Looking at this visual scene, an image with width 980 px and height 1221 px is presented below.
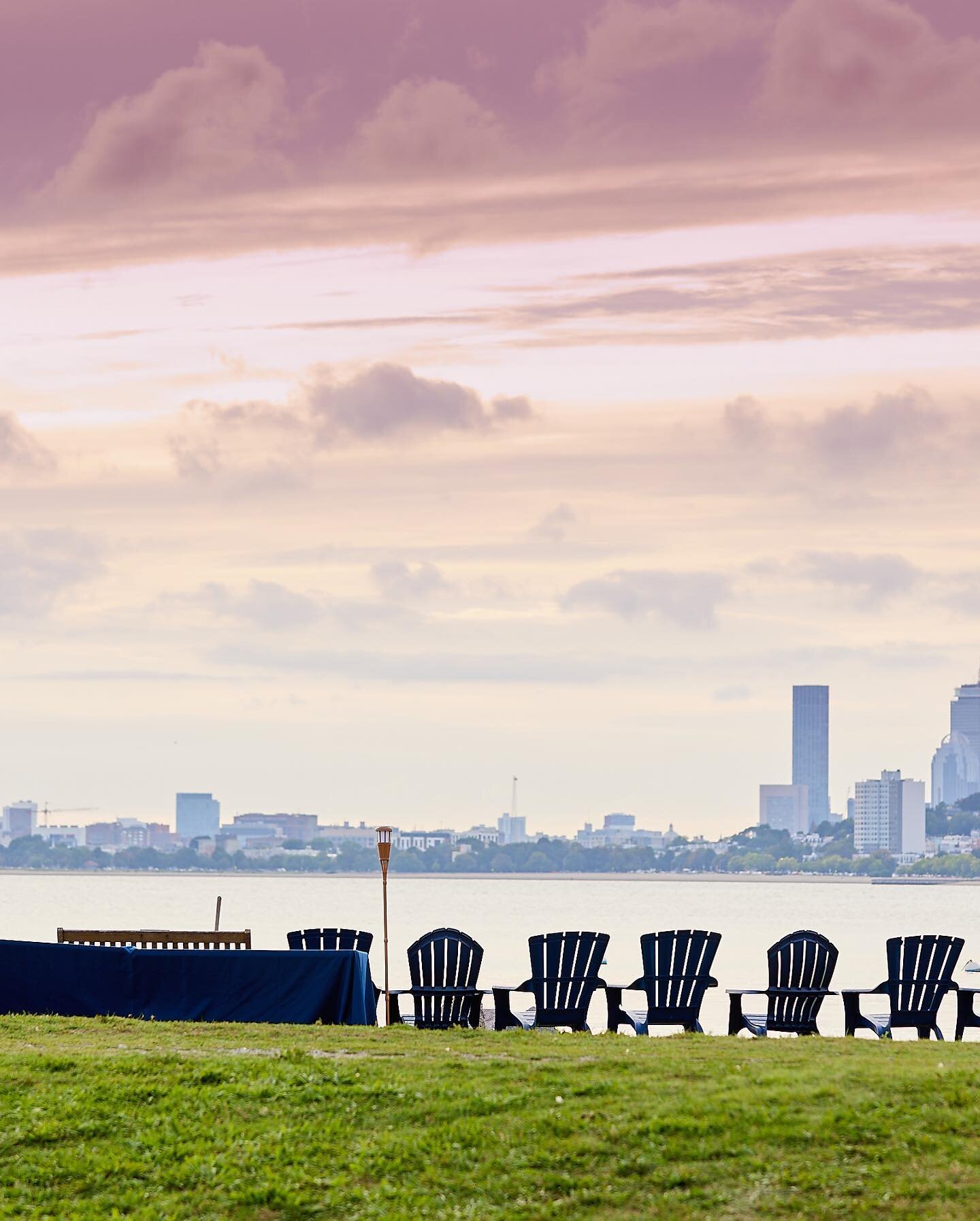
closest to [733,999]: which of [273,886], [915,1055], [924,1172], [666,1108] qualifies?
[915,1055]

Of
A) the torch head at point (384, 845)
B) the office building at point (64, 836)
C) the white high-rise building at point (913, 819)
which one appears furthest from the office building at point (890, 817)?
the torch head at point (384, 845)

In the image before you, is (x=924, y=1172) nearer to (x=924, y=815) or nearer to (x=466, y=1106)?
(x=466, y=1106)

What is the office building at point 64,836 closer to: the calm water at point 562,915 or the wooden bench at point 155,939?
the calm water at point 562,915

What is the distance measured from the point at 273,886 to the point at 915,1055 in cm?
10799

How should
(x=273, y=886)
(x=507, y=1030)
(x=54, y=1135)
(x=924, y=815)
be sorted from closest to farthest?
(x=54, y=1135) < (x=507, y=1030) < (x=273, y=886) < (x=924, y=815)

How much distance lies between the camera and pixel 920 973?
14.0 m

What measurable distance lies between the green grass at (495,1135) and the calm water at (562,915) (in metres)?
14.0

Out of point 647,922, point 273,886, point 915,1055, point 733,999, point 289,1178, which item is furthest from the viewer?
point 273,886

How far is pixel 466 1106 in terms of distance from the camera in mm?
8891

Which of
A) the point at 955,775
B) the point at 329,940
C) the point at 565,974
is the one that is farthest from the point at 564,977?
the point at 955,775

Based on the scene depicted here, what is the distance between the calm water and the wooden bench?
1018 cm

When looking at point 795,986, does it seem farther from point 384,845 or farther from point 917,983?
point 384,845

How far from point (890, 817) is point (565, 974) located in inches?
4628

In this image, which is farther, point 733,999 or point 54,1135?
point 733,999
